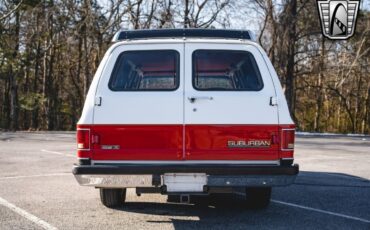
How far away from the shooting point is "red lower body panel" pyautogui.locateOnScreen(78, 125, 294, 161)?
5129 mm

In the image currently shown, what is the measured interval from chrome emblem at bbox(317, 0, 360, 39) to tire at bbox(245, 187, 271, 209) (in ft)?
48.5

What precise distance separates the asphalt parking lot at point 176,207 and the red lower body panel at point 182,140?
0.86 m

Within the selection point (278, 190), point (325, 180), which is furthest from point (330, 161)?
point (278, 190)

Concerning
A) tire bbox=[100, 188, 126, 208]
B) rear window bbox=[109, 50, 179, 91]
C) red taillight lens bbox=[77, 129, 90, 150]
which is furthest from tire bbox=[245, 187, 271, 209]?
red taillight lens bbox=[77, 129, 90, 150]

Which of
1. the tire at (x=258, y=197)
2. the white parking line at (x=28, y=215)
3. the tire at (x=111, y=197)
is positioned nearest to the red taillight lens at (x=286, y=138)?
the tire at (x=258, y=197)

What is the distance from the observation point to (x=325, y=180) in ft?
29.6

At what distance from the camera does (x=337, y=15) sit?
21547mm

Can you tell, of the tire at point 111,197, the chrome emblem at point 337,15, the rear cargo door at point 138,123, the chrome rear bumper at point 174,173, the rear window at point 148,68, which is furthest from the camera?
the chrome emblem at point 337,15

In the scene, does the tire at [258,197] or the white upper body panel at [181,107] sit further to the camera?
the tire at [258,197]

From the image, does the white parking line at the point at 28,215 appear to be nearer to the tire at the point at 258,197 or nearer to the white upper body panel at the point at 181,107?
the white upper body panel at the point at 181,107

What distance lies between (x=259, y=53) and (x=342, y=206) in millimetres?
2591

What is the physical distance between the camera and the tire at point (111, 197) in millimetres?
6277

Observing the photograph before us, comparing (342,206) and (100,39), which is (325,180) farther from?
(100,39)

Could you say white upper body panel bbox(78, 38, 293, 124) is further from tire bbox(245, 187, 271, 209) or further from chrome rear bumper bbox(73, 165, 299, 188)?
tire bbox(245, 187, 271, 209)
